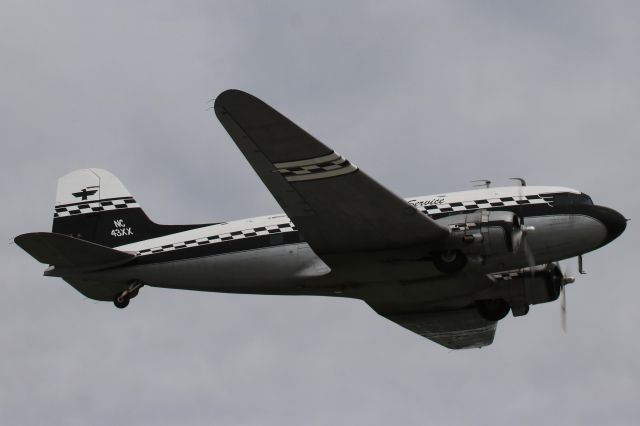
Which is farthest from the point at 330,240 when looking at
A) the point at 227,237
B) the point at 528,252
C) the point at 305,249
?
the point at 528,252

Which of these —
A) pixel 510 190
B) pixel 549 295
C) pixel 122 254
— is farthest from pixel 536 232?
pixel 122 254

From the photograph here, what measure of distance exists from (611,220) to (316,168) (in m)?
7.58

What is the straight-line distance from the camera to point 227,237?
89.7 feet

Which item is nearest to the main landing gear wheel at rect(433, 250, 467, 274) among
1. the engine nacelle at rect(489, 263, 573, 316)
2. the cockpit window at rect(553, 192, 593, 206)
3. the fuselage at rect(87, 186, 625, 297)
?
the fuselage at rect(87, 186, 625, 297)

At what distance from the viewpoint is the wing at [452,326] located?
30.3 meters

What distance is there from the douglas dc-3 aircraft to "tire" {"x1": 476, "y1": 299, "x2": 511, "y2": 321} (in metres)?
0.03

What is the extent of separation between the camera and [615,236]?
26.0m

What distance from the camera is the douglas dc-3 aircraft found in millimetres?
23469

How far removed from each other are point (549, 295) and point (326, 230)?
693 cm

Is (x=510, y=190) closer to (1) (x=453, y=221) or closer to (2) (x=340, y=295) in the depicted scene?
(1) (x=453, y=221)

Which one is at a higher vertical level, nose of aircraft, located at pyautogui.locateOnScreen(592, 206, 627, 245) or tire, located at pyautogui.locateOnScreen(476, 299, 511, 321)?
nose of aircraft, located at pyautogui.locateOnScreen(592, 206, 627, 245)

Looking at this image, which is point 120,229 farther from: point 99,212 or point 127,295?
point 127,295

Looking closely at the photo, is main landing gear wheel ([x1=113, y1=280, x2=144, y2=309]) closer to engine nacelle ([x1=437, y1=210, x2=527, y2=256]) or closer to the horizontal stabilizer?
the horizontal stabilizer

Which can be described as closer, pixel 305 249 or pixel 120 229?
pixel 305 249
